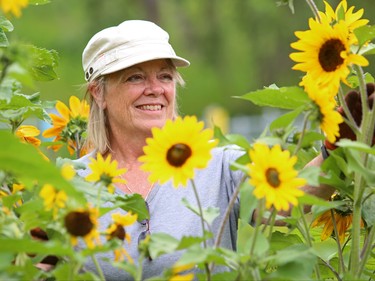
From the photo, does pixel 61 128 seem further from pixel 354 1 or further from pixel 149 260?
pixel 354 1

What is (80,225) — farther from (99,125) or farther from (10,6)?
(99,125)

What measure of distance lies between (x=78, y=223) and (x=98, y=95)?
157 centimetres

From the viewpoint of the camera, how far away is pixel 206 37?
23.8 m

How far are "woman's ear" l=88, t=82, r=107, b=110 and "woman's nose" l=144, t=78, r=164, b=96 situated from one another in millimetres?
163

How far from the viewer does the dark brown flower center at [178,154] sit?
5.80 feet

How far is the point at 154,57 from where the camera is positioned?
3.01 metres

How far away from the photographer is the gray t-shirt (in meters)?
2.71

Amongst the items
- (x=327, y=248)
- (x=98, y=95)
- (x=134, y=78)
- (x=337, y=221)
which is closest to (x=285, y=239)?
(x=337, y=221)

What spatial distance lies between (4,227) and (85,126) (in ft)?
4.36

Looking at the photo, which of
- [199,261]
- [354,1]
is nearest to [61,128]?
[199,261]

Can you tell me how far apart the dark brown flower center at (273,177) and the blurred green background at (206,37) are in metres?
18.0

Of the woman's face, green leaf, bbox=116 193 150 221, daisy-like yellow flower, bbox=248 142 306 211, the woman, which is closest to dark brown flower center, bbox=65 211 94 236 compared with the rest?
daisy-like yellow flower, bbox=248 142 306 211

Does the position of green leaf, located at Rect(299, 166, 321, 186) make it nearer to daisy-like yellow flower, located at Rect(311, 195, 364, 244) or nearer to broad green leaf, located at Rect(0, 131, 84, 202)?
broad green leaf, located at Rect(0, 131, 84, 202)

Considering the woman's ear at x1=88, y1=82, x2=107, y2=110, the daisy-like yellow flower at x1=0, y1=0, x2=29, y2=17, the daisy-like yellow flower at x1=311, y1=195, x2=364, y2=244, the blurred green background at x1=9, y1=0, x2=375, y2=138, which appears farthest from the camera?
the blurred green background at x1=9, y1=0, x2=375, y2=138
